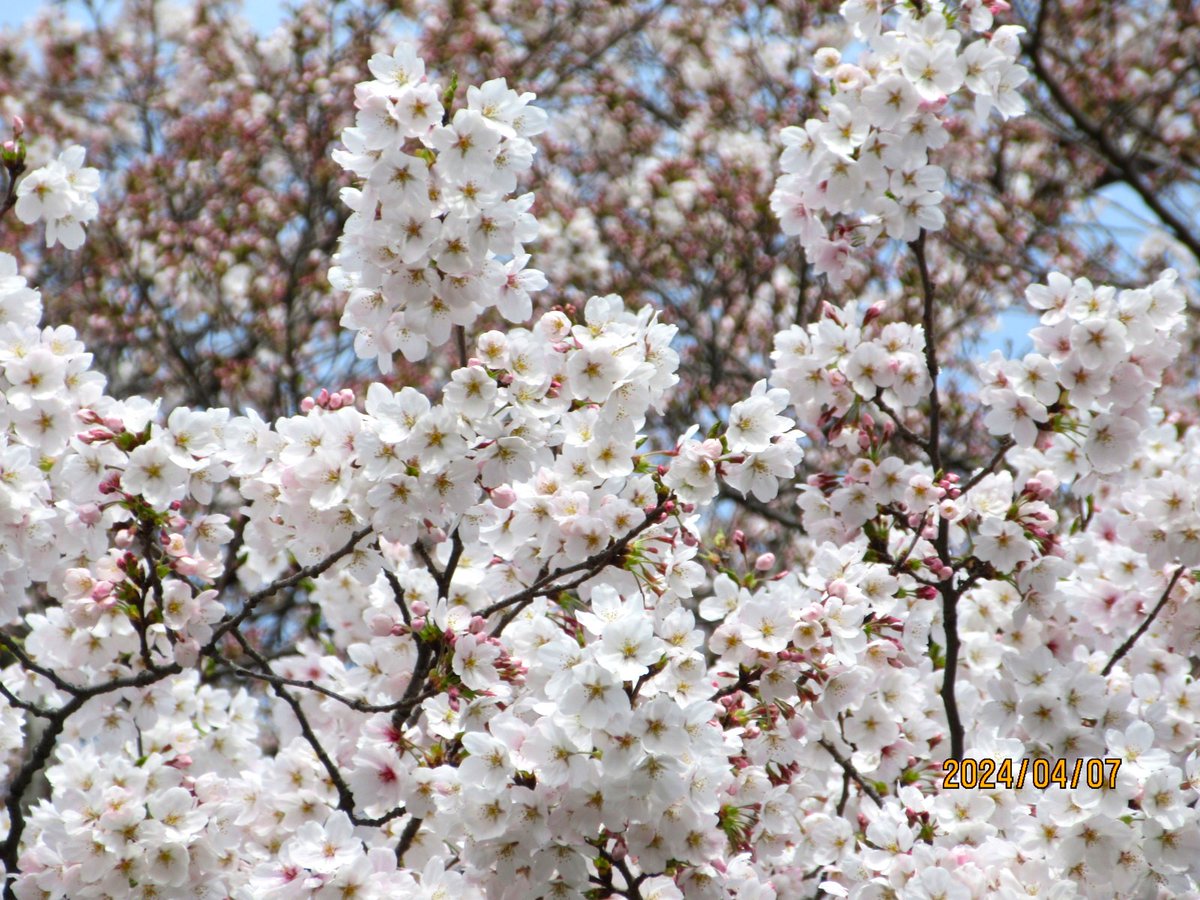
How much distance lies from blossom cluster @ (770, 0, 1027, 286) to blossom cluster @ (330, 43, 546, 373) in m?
1.09

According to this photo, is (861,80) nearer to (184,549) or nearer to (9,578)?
(184,549)

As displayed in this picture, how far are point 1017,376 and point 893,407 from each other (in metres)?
0.51

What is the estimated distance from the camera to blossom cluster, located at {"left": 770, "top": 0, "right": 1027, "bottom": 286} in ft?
12.3

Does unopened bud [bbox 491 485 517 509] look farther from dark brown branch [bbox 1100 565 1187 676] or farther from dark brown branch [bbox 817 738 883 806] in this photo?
dark brown branch [bbox 1100 565 1187 676]

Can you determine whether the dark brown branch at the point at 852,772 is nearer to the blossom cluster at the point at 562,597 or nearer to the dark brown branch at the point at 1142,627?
the blossom cluster at the point at 562,597

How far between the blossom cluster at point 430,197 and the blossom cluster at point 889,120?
3.56 feet

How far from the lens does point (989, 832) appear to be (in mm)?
3496

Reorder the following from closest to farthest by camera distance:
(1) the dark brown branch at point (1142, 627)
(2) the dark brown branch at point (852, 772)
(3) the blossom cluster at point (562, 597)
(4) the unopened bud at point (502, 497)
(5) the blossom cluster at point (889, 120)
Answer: (3) the blossom cluster at point (562, 597)
(4) the unopened bud at point (502, 497)
(5) the blossom cluster at point (889, 120)
(1) the dark brown branch at point (1142, 627)
(2) the dark brown branch at point (852, 772)

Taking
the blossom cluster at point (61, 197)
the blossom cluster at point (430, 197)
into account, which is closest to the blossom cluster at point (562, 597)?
the blossom cluster at point (430, 197)

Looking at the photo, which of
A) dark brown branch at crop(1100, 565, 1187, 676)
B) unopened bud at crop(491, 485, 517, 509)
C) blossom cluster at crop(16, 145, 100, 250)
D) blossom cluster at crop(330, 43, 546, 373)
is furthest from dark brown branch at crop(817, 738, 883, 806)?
blossom cluster at crop(16, 145, 100, 250)

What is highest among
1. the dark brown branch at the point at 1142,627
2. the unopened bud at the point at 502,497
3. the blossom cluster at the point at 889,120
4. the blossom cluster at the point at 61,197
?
the blossom cluster at the point at 889,120

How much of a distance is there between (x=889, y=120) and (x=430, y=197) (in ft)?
5.00

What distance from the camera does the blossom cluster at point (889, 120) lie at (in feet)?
12.3

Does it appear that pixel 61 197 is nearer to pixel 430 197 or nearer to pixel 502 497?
pixel 430 197
